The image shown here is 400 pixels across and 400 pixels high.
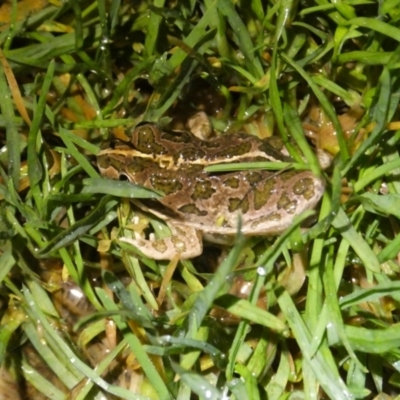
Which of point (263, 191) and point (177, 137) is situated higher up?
point (177, 137)

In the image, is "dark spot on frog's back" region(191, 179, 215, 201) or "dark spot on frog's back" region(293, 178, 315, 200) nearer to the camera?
"dark spot on frog's back" region(293, 178, 315, 200)

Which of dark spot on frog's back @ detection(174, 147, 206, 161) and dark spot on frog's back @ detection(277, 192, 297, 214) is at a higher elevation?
dark spot on frog's back @ detection(174, 147, 206, 161)

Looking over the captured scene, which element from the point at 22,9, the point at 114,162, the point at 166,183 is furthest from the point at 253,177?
the point at 22,9

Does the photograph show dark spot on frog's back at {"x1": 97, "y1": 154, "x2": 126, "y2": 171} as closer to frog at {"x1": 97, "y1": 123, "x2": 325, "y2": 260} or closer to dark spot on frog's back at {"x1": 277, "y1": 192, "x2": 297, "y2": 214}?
frog at {"x1": 97, "y1": 123, "x2": 325, "y2": 260}

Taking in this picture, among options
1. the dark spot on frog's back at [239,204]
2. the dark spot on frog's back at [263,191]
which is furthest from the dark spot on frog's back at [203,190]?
the dark spot on frog's back at [263,191]

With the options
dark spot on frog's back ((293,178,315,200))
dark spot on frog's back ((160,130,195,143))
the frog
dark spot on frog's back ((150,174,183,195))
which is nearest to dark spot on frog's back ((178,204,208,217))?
the frog

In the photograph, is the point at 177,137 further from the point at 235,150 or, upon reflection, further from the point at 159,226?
the point at 159,226

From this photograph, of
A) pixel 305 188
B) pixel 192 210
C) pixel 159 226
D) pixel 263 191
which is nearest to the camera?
pixel 305 188
